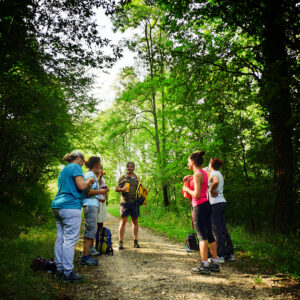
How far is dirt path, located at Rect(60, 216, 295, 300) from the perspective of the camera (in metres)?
3.14

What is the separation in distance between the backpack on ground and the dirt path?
10.0 inches

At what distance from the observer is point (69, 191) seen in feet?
12.1

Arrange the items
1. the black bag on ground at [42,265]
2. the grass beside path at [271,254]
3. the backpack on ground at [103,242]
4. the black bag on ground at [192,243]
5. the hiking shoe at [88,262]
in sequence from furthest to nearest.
→ the black bag on ground at [192,243] → the backpack on ground at [103,242] → the hiking shoe at [88,262] → the grass beside path at [271,254] → the black bag on ground at [42,265]

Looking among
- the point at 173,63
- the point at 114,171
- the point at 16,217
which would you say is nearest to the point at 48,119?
the point at 16,217

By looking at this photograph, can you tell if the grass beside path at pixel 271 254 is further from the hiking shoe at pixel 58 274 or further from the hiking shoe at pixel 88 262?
the hiking shoe at pixel 58 274

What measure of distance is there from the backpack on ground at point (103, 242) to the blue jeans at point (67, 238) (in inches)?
65.1

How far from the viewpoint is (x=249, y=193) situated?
8273 millimetres

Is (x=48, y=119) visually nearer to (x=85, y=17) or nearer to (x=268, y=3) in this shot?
(x=85, y=17)

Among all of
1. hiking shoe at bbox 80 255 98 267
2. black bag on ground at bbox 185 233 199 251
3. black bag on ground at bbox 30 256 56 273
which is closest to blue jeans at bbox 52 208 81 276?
black bag on ground at bbox 30 256 56 273

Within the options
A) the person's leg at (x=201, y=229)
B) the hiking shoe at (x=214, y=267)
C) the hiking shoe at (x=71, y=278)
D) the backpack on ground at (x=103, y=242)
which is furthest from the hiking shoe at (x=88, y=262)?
the hiking shoe at (x=214, y=267)

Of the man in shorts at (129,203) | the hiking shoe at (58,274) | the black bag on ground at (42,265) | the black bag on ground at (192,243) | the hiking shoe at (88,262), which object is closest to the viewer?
the hiking shoe at (58,274)

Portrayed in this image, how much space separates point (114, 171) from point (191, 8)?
2845 cm

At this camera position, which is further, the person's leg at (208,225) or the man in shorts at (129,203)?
the man in shorts at (129,203)

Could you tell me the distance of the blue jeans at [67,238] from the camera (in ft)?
11.7
